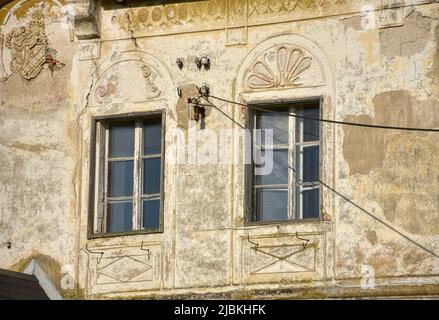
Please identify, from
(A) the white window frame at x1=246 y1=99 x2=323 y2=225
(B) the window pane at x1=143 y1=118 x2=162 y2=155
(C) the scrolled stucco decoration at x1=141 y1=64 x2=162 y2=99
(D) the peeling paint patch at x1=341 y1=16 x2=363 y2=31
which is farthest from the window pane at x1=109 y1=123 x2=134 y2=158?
(D) the peeling paint patch at x1=341 y1=16 x2=363 y2=31

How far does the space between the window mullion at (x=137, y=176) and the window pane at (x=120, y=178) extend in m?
0.10

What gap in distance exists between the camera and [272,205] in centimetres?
2158

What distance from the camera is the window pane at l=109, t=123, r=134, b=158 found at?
22.4m

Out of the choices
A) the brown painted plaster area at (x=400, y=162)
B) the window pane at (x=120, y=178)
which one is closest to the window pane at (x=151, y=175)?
the window pane at (x=120, y=178)

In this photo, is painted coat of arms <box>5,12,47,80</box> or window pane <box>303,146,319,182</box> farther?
painted coat of arms <box>5,12,47,80</box>

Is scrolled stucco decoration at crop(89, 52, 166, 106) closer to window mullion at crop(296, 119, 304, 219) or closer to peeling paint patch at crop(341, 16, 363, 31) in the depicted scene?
window mullion at crop(296, 119, 304, 219)

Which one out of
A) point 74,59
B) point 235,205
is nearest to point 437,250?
point 235,205

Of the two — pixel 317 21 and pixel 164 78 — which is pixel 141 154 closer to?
pixel 164 78

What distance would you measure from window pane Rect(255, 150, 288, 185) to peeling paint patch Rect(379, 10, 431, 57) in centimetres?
189

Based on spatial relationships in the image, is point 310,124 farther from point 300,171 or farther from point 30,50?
point 30,50

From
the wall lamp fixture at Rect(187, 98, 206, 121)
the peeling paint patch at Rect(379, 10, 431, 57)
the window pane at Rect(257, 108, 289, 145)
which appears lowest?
the window pane at Rect(257, 108, 289, 145)

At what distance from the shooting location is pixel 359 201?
68.6ft

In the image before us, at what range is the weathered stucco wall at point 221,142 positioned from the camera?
68.2 ft

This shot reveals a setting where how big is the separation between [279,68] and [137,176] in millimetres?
2403
